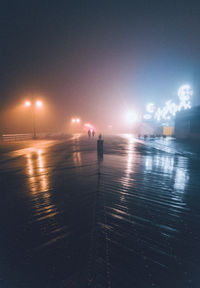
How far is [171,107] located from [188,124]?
29814 millimetres

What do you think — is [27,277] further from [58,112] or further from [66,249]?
[58,112]

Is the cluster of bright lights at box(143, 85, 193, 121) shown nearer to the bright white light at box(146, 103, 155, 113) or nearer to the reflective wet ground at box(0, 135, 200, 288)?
the bright white light at box(146, 103, 155, 113)

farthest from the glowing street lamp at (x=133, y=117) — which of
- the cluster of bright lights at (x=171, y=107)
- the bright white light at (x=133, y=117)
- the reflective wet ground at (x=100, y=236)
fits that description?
the reflective wet ground at (x=100, y=236)

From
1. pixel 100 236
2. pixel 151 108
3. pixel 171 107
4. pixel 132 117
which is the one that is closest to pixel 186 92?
pixel 171 107

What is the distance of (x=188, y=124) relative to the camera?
27594mm

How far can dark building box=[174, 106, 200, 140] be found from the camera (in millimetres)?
25281

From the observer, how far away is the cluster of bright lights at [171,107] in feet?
135

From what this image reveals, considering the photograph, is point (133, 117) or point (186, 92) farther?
point (133, 117)

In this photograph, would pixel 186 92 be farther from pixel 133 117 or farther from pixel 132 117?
pixel 132 117

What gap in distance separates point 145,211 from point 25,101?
1034 inches

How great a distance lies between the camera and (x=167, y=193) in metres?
4.46

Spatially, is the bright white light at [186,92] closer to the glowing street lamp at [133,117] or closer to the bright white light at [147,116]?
the bright white light at [147,116]

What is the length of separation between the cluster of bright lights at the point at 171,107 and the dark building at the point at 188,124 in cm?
1343

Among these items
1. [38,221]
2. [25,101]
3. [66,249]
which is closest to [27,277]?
[66,249]
